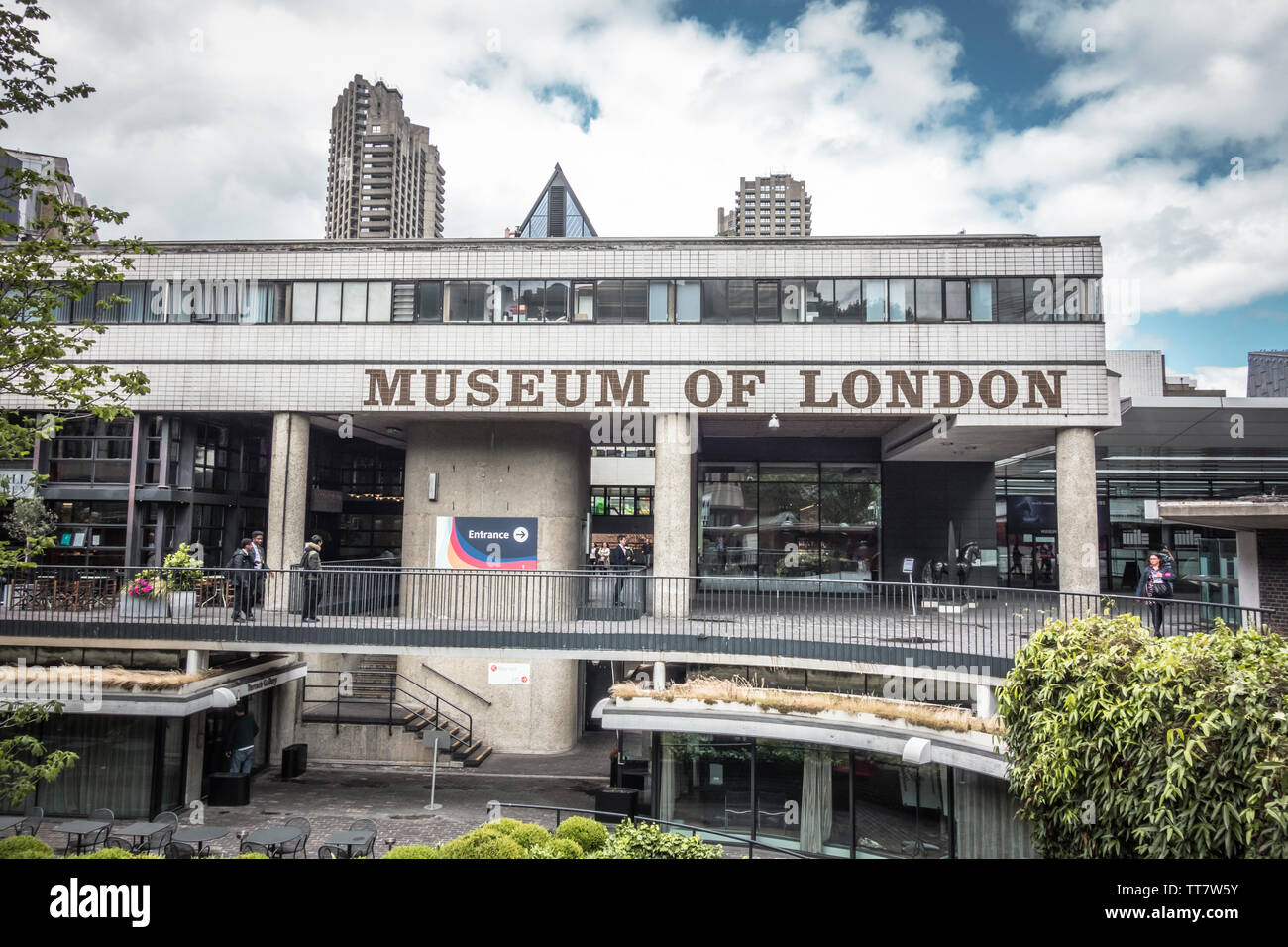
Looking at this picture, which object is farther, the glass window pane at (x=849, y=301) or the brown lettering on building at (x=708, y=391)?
the glass window pane at (x=849, y=301)

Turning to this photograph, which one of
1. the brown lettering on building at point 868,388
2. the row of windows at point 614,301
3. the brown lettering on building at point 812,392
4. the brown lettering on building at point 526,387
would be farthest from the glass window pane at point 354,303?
the brown lettering on building at point 868,388

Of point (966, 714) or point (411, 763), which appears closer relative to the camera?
point (966, 714)

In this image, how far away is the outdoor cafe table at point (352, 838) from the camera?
11.5 m

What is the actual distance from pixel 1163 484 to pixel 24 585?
109 feet

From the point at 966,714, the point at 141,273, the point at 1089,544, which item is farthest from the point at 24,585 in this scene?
the point at 1089,544

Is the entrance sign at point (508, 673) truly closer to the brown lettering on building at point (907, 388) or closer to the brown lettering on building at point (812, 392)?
the brown lettering on building at point (812, 392)

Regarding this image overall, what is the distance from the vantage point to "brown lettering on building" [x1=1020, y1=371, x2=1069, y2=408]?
17.2 m

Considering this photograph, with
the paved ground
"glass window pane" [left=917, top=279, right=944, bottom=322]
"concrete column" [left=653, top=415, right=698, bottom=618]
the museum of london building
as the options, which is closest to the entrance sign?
the museum of london building

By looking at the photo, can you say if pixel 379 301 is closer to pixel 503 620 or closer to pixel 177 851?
pixel 503 620

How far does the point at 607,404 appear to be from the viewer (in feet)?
59.4

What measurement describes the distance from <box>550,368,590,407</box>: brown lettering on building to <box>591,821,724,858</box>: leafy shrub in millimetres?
11169

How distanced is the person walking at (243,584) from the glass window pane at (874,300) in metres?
14.3

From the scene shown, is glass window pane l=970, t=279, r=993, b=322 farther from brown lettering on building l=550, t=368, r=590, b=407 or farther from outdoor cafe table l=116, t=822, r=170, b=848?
outdoor cafe table l=116, t=822, r=170, b=848
